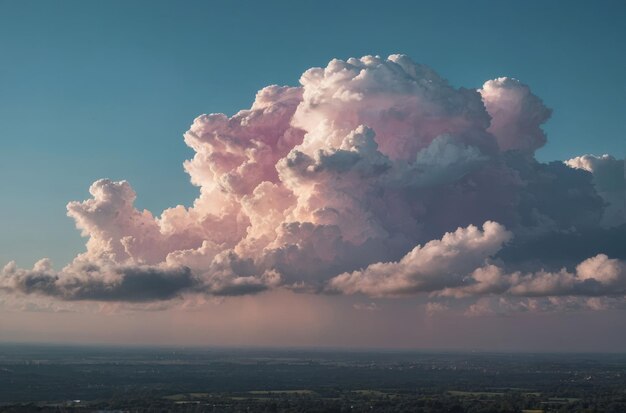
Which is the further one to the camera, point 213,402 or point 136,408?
point 213,402

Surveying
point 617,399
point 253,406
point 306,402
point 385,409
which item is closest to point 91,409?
point 253,406

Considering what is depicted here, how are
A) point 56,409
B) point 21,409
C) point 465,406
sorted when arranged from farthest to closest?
point 465,406 → point 56,409 → point 21,409

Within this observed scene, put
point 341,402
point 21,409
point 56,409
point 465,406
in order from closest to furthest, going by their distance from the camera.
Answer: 1. point 21,409
2. point 56,409
3. point 465,406
4. point 341,402

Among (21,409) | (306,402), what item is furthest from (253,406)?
(21,409)

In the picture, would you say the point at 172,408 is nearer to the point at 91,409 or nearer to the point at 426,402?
the point at 91,409

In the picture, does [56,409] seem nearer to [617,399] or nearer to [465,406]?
[465,406]

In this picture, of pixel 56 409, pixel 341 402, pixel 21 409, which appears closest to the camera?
pixel 21 409

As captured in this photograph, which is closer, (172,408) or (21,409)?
(21,409)

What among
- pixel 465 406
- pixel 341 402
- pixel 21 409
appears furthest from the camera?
pixel 341 402

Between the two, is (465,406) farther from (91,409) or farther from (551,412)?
(91,409)
